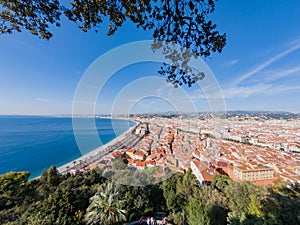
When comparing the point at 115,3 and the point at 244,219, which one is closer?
the point at 115,3

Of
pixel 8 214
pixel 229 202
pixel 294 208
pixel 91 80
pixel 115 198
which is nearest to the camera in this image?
pixel 91 80

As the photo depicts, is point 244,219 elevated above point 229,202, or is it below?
above

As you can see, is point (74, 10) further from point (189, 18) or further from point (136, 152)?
point (136, 152)

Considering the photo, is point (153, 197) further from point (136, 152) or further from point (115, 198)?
point (136, 152)

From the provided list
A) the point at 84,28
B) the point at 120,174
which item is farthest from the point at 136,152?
the point at 84,28

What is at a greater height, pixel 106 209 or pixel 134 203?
pixel 106 209

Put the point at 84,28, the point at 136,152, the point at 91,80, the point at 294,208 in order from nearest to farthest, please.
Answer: the point at 84,28
the point at 91,80
the point at 294,208
the point at 136,152

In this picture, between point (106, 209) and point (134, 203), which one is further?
point (134, 203)

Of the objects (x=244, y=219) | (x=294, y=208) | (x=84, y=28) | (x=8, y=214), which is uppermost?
(x=84, y=28)
